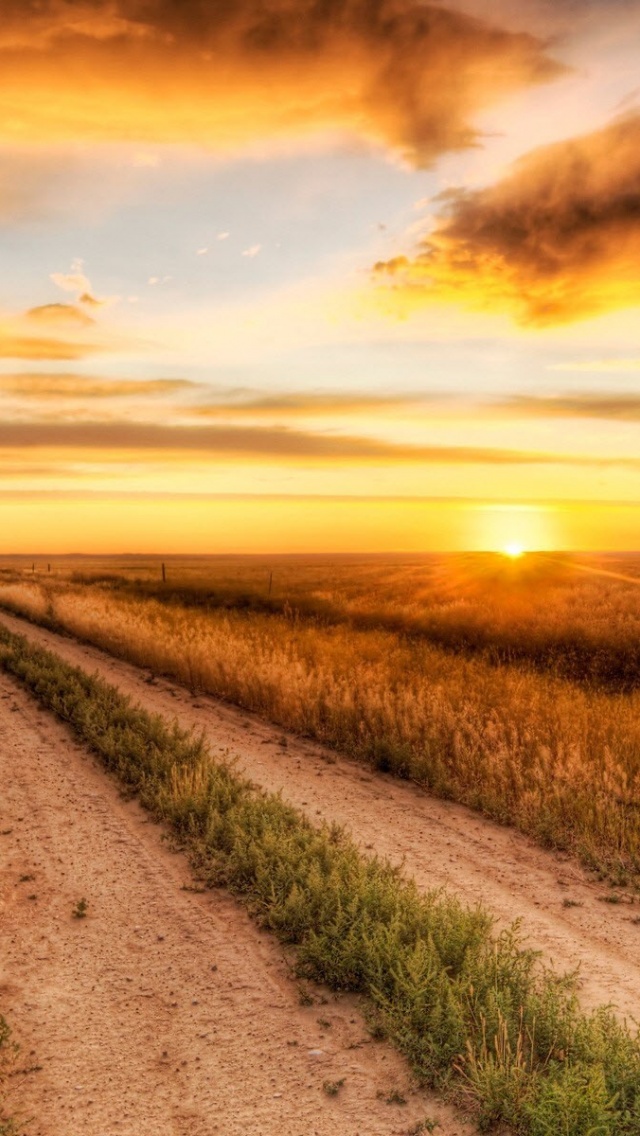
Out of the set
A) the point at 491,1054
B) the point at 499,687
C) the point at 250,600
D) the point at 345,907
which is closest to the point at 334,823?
the point at 345,907

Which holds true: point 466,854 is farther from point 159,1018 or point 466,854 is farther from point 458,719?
point 159,1018

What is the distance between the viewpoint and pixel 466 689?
13.0 m

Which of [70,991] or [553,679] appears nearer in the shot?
[70,991]

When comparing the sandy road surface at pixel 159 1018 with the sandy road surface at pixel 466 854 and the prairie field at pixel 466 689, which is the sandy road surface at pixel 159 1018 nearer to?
the sandy road surface at pixel 466 854

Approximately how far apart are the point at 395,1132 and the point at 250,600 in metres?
32.1

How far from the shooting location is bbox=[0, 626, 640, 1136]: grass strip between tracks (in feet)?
13.2

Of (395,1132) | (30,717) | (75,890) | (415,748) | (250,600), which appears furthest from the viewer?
(250,600)

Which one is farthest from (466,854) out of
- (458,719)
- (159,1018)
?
(159,1018)

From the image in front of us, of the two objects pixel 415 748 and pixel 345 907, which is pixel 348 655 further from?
pixel 345 907

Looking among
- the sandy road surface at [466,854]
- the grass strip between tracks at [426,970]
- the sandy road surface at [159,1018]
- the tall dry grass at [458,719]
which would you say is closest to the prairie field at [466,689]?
the tall dry grass at [458,719]

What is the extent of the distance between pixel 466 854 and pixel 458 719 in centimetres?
349

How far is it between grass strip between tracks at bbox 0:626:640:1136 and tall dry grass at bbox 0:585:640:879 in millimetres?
2324

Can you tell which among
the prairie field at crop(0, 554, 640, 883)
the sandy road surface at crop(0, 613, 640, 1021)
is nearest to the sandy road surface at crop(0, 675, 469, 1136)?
the sandy road surface at crop(0, 613, 640, 1021)

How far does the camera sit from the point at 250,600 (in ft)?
118
